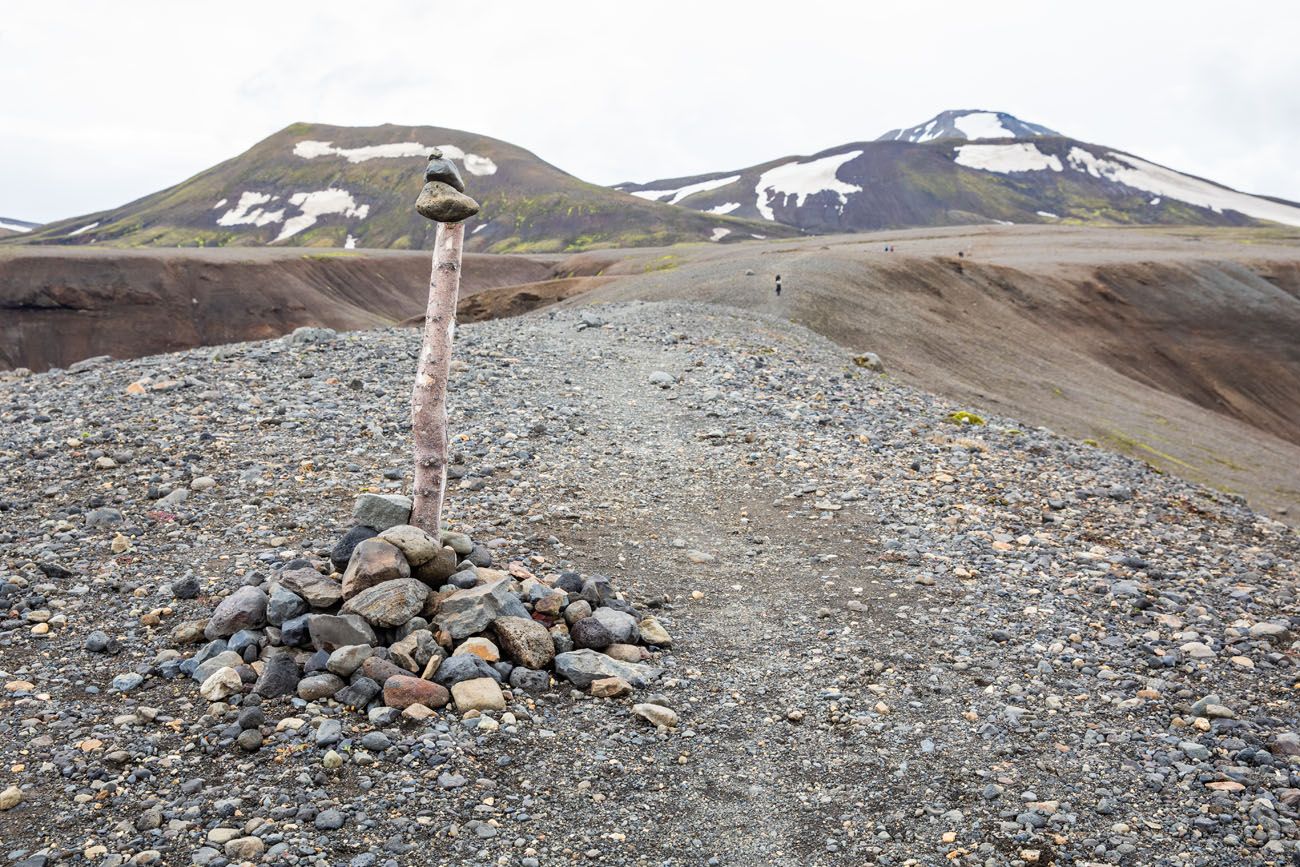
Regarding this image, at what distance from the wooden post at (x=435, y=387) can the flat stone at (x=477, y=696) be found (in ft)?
8.11

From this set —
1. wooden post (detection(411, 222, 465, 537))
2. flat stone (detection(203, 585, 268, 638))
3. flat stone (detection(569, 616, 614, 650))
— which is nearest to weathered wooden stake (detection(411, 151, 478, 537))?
wooden post (detection(411, 222, 465, 537))

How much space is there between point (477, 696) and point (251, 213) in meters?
195

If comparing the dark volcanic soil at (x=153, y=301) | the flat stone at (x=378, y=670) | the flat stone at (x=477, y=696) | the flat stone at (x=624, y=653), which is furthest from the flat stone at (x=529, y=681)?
the dark volcanic soil at (x=153, y=301)

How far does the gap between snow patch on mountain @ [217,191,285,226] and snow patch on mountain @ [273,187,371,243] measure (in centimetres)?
382

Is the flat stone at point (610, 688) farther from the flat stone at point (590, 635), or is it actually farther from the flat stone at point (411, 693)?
the flat stone at point (411, 693)

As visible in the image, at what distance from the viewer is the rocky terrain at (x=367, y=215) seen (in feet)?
547

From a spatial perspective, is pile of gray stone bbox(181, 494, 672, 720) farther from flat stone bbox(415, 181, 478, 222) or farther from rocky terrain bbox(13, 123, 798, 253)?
rocky terrain bbox(13, 123, 798, 253)

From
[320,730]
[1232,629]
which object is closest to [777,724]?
[320,730]

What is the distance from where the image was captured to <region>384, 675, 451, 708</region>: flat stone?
799 cm

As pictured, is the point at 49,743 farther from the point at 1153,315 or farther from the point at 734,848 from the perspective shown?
the point at 1153,315

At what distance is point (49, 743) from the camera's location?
727 cm

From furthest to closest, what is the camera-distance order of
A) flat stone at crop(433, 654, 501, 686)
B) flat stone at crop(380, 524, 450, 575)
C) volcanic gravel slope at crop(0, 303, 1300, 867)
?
flat stone at crop(380, 524, 450, 575) → flat stone at crop(433, 654, 501, 686) → volcanic gravel slope at crop(0, 303, 1300, 867)

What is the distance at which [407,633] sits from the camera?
879 centimetres

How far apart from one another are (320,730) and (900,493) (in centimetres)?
1066
